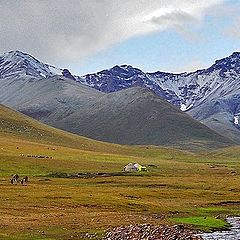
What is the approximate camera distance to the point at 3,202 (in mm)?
73688

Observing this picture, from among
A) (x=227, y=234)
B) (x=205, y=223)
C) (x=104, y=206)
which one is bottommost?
(x=227, y=234)

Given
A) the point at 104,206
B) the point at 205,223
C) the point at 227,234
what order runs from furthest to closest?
the point at 104,206 → the point at 205,223 → the point at 227,234

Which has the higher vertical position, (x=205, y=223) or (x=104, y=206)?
(x=104, y=206)

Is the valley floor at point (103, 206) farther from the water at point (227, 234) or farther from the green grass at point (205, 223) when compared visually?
the water at point (227, 234)

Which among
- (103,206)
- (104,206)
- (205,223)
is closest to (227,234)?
(205,223)

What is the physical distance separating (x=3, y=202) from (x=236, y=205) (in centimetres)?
3598

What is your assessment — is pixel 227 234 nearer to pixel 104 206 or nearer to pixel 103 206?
pixel 104 206

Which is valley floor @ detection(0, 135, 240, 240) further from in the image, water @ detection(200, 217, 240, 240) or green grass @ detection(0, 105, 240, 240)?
water @ detection(200, 217, 240, 240)

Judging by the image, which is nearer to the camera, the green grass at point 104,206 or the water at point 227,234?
the water at point 227,234

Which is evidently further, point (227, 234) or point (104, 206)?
point (104, 206)

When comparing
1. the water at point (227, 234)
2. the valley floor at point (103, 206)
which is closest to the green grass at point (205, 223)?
the valley floor at point (103, 206)

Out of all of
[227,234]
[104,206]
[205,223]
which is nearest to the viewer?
[227,234]

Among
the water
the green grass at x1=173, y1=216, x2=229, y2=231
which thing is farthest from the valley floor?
the water

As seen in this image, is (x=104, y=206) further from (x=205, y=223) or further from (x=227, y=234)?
(x=227, y=234)
